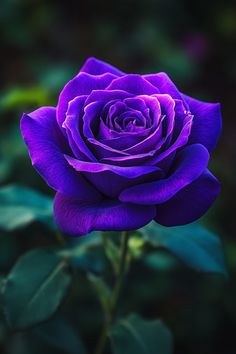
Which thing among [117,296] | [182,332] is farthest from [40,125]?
[182,332]

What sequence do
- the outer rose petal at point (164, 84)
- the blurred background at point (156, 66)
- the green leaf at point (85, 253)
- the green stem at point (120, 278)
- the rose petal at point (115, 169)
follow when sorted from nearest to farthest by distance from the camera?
1. the rose petal at point (115, 169)
2. the outer rose petal at point (164, 84)
3. the green stem at point (120, 278)
4. the green leaf at point (85, 253)
5. the blurred background at point (156, 66)

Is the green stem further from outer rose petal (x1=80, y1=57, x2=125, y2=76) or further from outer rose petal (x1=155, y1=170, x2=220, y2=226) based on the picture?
outer rose petal (x1=80, y1=57, x2=125, y2=76)

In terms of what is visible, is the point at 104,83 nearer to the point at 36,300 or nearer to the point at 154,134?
the point at 154,134

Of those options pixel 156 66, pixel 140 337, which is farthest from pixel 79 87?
pixel 156 66

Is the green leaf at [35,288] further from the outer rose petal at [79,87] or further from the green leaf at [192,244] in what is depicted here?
the outer rose petal at [79,87]

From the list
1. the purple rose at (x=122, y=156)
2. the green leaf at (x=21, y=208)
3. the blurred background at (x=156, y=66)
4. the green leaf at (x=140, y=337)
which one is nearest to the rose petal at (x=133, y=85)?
the purple rose at (x=122, y=156)

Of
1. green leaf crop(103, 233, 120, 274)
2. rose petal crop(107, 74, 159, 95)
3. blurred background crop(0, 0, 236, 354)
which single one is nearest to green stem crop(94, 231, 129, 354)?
green leaf crop(103, 233, 120, 274)
